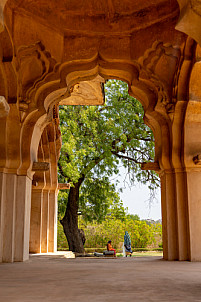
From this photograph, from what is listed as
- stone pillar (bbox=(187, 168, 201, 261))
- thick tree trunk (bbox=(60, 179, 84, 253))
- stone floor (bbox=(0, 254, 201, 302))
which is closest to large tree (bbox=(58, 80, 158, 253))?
thick tree trunk (bbox=(60, 179, 84, 253))

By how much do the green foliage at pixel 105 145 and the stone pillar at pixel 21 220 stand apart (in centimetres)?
928

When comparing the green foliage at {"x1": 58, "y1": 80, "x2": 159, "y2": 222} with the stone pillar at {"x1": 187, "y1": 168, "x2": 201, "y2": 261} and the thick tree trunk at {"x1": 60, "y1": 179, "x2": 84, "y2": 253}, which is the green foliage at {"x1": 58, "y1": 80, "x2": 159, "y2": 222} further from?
the stone pillar at {"x1": 187, "y1": 168, "x2": 201, "y2": 261}

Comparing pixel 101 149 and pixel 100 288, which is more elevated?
pixel 101 149

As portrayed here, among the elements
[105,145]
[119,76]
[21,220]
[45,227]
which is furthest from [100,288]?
[105,145]

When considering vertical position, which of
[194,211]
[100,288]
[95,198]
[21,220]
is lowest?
[100,288]

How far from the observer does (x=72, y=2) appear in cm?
795

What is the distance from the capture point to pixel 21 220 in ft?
26.2

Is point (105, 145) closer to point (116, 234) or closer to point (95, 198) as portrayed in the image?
point (95, 198)

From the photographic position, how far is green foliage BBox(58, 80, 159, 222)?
58.4 feet

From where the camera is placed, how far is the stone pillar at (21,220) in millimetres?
7887

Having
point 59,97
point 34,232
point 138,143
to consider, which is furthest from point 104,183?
point 59,97

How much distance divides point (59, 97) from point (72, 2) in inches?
84.5

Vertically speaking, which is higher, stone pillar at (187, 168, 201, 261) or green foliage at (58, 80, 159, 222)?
green foliage at (58, 80, 159, 222)

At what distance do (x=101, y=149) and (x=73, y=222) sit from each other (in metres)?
3.78
